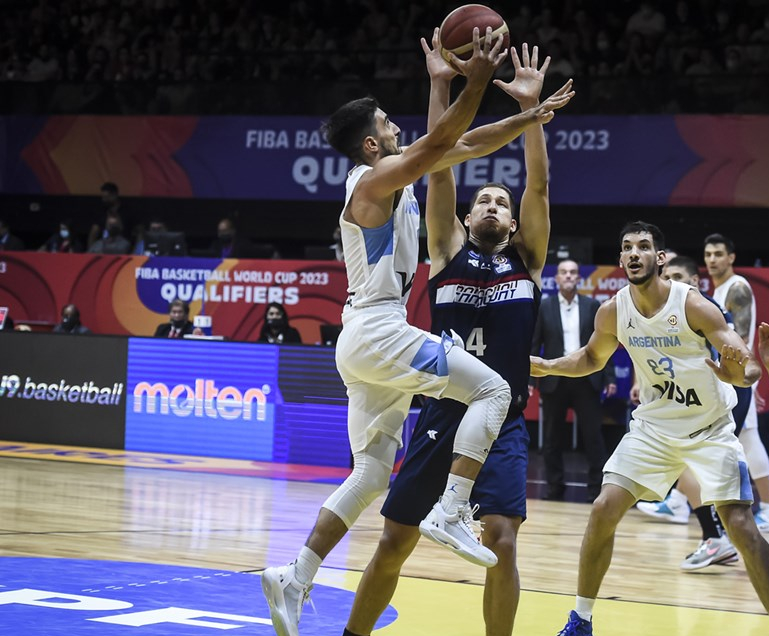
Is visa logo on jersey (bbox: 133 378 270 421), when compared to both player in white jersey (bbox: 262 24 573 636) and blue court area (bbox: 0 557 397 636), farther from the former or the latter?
player in white jersey (bbox: 262 24 573 636)

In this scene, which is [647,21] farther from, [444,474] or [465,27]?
[444,474]

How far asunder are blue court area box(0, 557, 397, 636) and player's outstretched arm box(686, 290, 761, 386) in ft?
6.28

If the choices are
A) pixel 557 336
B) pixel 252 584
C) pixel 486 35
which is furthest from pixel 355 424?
pixel 557 336

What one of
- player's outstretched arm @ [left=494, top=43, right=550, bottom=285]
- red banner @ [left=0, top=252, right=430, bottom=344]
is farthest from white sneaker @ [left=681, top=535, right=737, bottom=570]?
red banner @ [left=0, top=252, right=430, bottom=344]

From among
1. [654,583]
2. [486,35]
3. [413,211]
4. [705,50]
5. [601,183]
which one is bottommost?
[654,583]

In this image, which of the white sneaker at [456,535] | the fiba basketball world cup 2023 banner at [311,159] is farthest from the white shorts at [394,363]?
the fiba basketball world cup 2023 banner at [311,159]

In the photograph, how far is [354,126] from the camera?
4.70m

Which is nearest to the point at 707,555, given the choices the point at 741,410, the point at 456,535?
the point at 741,410

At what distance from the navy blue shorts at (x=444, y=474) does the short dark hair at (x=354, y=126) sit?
3.49ft

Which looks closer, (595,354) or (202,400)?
(595,354)

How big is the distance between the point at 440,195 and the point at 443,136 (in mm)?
616

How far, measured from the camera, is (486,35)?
451 centimetres

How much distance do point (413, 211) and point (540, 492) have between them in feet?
21.2

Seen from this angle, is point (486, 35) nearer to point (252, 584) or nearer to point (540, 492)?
point (252, 584)
